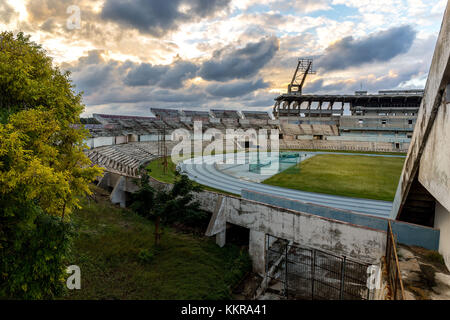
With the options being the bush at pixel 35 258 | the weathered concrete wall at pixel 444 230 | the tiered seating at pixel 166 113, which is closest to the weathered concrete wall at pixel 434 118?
the weathered concrete wall at pixel 444 230

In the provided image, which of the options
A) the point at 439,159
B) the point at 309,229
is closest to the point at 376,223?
the point at 309,229

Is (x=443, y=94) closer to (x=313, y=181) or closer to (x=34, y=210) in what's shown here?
(x=34, y=210)

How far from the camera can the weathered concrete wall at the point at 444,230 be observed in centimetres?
786

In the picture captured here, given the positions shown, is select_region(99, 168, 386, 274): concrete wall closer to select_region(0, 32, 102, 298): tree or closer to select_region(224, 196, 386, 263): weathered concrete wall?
select_region(224, 196, 386, 263): weathered concrete wall

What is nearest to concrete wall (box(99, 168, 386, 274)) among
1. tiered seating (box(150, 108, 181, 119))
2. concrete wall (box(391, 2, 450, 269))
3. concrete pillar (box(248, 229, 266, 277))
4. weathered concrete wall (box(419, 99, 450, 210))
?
concrete pillar (box(248, 229, 266, 277))

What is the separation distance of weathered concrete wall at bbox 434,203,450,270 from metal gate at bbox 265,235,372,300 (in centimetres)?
267

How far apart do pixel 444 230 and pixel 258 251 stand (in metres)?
7.94

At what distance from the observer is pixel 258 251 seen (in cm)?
1362

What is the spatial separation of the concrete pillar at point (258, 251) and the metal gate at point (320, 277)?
14.2 inches

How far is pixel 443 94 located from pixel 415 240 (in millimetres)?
5510

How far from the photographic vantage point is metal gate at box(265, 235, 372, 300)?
1075cm

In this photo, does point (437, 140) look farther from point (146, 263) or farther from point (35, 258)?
point (146, 263)

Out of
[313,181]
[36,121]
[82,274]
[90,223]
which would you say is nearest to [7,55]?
[36,121]

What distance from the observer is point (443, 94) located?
6.45 meters
